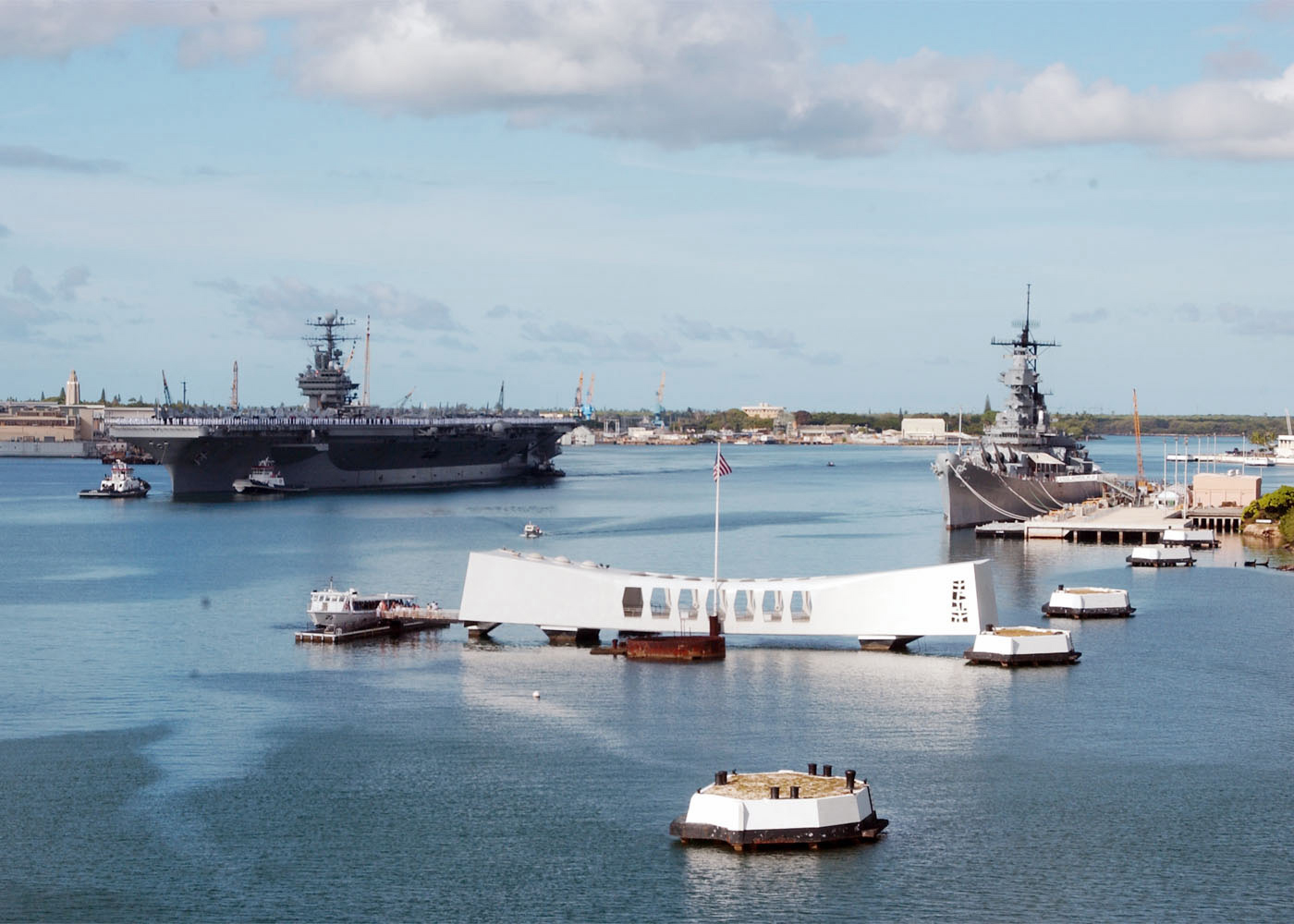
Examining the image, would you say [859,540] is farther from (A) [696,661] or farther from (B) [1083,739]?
(B) [1083,739]

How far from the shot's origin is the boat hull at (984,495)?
79.5m

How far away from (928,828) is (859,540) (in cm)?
4963

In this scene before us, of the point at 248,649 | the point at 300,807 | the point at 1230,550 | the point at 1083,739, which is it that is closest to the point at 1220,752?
the point at 1083,739

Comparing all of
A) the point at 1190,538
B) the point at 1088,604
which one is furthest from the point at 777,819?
the point at 1190,538

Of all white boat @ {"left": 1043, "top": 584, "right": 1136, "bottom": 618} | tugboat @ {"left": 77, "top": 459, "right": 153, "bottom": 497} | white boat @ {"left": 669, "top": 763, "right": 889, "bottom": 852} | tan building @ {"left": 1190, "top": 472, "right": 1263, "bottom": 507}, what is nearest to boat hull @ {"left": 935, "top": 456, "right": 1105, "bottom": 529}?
tan building @ {"left": 1190, "top": 472, "right": 1263, "bottom": 507}

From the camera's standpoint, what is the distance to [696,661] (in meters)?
36.4

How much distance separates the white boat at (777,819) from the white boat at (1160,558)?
141 ft

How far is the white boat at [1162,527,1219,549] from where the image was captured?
68.9m

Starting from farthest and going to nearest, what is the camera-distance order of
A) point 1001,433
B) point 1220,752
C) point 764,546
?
point 1001,433 < point 764,546 < point 1220,752

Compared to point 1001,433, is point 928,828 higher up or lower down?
lower down

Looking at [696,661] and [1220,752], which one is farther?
[696,661]

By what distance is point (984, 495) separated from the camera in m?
81.2

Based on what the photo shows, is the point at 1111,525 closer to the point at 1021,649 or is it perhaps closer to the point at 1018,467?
the point at 1018,467

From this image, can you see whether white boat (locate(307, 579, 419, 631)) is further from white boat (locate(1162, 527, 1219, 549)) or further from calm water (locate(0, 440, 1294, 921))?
white boat (locate(1162, 527, 1219, 549))
